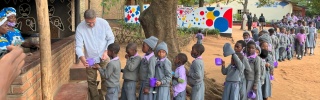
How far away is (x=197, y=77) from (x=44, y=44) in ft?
8.92

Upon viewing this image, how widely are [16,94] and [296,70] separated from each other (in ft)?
32.2

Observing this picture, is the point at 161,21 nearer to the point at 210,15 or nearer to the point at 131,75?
the point at 131,75

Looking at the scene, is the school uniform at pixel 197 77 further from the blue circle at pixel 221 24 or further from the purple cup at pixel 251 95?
the blue circle at pixel 221 24

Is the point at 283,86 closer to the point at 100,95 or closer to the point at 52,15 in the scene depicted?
the point at 100,95

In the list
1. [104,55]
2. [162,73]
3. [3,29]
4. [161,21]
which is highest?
[161,21]

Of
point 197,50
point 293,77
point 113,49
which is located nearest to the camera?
point 113,49

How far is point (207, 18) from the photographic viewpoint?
20047 millimetres

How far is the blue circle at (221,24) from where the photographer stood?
65.6 ft

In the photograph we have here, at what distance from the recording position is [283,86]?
8844 millimetres

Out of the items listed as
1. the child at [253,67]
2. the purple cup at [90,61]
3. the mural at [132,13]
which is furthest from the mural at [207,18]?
the purple cup at [90,61]

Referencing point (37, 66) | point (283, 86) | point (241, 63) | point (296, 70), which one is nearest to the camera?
point (37, 66)

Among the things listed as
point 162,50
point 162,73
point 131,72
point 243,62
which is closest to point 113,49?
point 131,72

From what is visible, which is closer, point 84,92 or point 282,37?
point 84,92

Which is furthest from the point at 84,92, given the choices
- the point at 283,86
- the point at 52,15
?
the point at 283,86
